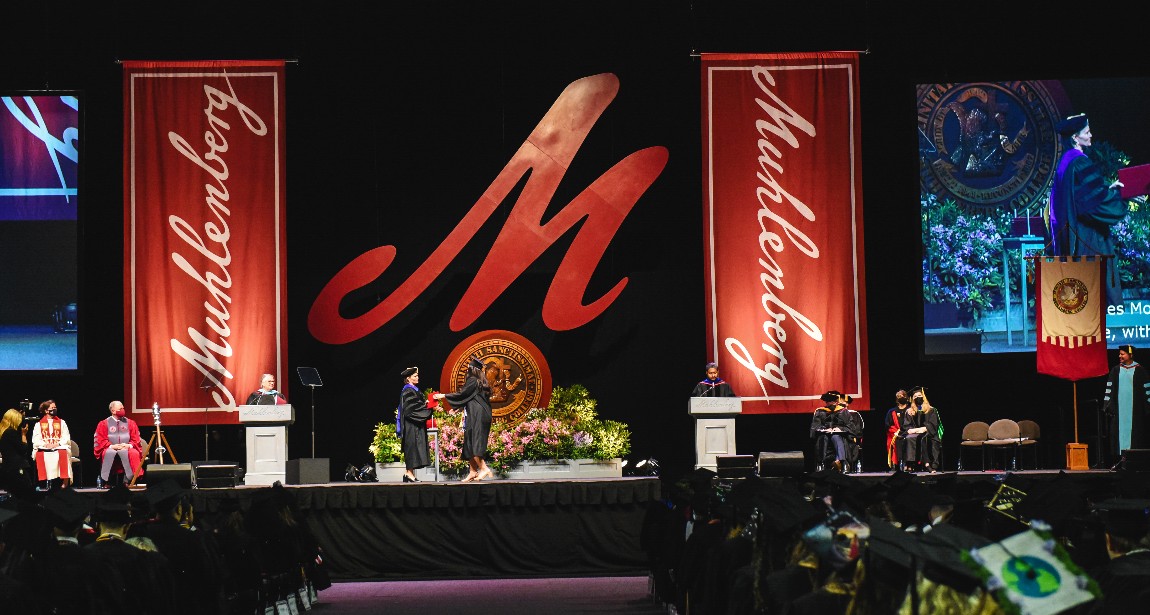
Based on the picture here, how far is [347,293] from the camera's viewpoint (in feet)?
59.5

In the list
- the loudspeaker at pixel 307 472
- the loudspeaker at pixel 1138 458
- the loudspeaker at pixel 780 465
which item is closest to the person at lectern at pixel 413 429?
the loudspeaker at pixel 307 472

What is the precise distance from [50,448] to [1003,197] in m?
12.5

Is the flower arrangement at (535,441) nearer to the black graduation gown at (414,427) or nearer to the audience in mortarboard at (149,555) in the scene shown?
the black graduation gown at (414,427)

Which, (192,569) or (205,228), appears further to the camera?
(205,228)

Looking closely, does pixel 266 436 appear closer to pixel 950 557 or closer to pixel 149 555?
pixel 149 555

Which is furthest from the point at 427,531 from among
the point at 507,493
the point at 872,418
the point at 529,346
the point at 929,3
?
the point at 929,3

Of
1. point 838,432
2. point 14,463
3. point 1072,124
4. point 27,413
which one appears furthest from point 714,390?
point 27,413

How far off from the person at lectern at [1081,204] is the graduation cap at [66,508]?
1356 centimetres

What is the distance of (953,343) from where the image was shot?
17562mm

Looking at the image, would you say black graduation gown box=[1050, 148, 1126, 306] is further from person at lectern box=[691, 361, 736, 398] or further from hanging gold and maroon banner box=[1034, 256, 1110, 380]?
person at lectern box=[691, 361, 736, 398]

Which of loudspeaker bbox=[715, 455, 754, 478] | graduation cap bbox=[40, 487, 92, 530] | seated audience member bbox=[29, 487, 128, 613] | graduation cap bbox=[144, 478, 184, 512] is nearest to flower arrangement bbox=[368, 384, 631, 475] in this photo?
loudspeaker bbox=[715, 455, 754, 478]

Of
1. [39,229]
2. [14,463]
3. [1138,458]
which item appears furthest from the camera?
[39,229]

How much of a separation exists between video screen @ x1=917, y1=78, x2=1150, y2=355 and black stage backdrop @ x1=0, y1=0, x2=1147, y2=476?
0.81 metres

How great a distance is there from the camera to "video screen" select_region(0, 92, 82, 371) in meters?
17.5
